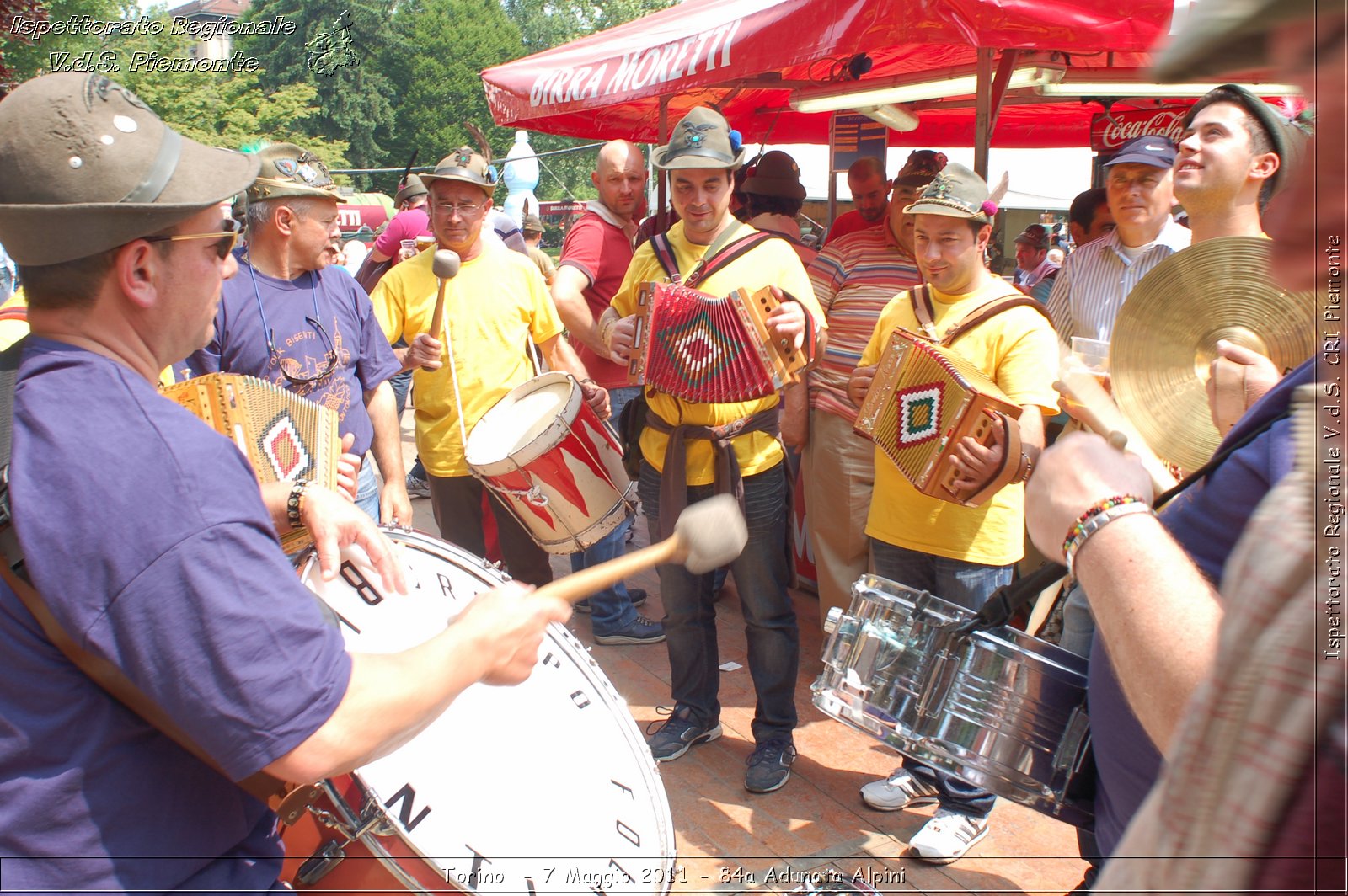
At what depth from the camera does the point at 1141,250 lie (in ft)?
12.5

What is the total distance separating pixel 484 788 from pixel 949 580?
73.5 inches

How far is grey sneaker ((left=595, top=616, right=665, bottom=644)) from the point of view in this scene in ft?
16.4

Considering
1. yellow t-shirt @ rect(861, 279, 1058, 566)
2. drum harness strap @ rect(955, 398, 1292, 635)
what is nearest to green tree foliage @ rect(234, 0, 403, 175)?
yellow t-shirt @ rect(861, 279, 1058, 566)

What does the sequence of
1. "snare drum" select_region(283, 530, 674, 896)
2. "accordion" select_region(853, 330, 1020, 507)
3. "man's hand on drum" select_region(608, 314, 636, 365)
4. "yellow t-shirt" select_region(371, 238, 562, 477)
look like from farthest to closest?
"yellow t-shirt" select_region(371, 238, 562, 477), "man's hand on drum" select_region(608, 314, 636, 365), "accordion" select_region(853, 330, 1020, 507), "snare drum" select_region(283, 530, 674, 896)

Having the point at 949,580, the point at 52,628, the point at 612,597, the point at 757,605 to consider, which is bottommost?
the point at 612,597

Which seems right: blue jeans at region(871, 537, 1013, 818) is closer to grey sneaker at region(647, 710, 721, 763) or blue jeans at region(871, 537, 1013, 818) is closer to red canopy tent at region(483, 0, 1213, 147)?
grey sneaker at region(647, 710, 721, 763)

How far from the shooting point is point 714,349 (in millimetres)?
3328

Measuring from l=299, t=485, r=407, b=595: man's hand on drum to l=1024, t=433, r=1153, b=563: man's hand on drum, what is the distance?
49.7 inches

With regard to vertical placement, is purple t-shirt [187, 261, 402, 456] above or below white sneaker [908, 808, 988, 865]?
above

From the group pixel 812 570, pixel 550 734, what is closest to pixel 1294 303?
pixel 550 734

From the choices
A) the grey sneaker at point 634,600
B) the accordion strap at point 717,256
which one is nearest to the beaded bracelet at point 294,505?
the accordion strap at point 717,256

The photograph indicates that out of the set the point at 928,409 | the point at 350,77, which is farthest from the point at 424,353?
the point at 350,77

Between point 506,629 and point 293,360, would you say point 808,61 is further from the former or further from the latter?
point 506,629

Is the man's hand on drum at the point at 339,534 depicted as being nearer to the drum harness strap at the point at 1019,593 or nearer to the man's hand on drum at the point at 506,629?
the man's hand on drum at the point at 506,629
